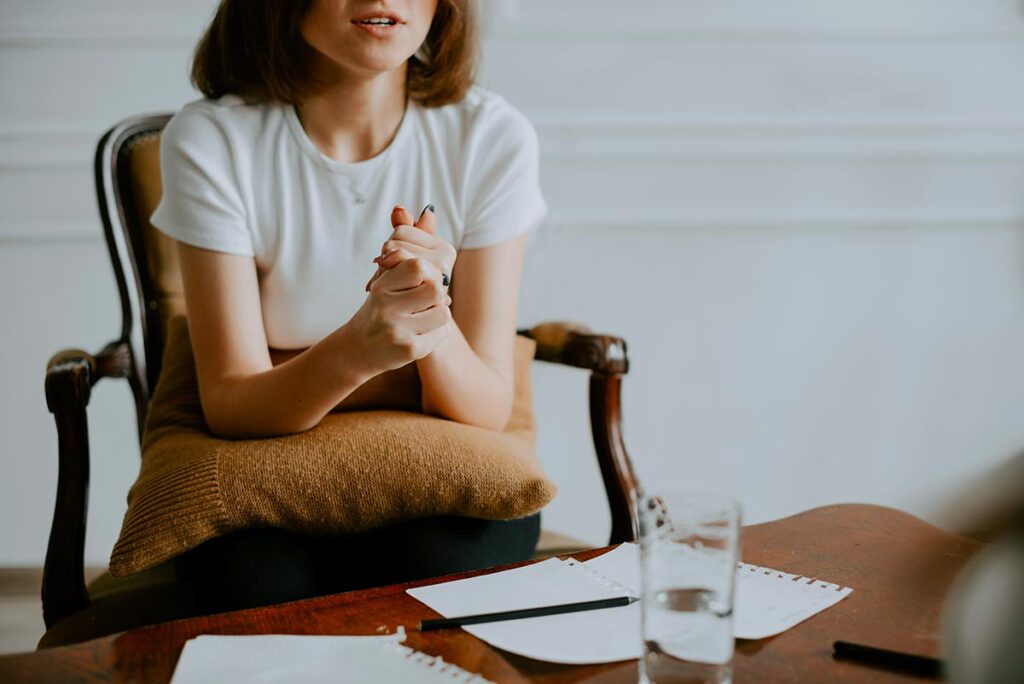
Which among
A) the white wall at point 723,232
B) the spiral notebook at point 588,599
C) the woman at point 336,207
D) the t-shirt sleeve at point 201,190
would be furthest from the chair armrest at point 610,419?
the white wall at point 723,232

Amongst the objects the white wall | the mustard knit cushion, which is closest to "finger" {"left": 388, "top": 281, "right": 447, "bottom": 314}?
the mustard knit cushion

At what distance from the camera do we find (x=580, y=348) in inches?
54.4

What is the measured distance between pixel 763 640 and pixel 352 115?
35.0 inches

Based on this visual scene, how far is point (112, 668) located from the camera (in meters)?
0.75

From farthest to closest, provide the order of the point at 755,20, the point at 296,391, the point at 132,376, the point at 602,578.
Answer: the point at 755,20 → the point at 132,376 → the point at 296,391 → the point at 602,578

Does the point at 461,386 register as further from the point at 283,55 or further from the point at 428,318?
the point at 283,55

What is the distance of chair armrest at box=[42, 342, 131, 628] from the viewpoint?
114 centimetres

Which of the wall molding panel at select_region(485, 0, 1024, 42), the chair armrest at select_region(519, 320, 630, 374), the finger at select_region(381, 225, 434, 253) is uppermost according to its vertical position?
the wall molding panel at select_region(485, 0, 1024, 42)

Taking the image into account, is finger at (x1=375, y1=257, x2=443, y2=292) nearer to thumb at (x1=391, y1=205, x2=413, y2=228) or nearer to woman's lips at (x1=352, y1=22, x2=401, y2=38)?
thumb at (x1=391, y1=205, x2=413, y2=228)

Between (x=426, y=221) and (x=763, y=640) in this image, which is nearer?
(x=763, y=640)

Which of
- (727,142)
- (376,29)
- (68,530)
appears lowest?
(68,530)

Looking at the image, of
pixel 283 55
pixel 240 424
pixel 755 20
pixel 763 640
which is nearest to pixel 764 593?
pixel 763 640

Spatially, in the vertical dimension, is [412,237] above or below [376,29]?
below

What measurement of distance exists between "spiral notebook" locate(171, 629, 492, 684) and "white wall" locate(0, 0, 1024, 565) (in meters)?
1.36
